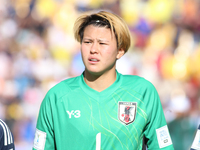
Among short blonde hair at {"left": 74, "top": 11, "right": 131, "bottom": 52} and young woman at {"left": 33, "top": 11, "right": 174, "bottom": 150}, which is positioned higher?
short blonde hair at {"left": 74, "top": 11, "right": 131, "bottom": 52}

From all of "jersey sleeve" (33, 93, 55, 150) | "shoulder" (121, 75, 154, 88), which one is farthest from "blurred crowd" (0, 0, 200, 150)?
"jersey sleeve" (33, 93, 55, 150)

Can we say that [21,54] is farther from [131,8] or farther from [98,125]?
[98,125]

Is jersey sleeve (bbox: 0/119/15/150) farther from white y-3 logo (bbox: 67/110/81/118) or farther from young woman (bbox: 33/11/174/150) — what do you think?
white y-3 logo (bbox: 67/110/81/118)

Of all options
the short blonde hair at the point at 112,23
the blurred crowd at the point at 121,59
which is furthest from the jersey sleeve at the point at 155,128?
the blurred crowd at the point at 121,59

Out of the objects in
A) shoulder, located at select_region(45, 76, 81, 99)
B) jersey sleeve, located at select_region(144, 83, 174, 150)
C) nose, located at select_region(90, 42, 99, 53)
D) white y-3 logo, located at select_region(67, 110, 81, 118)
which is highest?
nose, located at select_region(90, 42, 99, 53)

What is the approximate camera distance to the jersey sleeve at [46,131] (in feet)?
7.98

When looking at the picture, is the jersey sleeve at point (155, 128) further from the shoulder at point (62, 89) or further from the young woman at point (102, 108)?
the shoulder at point (62, 89)

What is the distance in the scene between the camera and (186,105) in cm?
485

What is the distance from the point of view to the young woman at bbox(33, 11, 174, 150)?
2377 millimetres

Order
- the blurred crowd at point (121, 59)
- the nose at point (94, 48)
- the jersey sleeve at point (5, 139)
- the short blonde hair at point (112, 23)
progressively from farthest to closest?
the blurred crowd at point (121, 59)
the short blonde hair at point (112, 23)
the nose at point (94, 48)
the jersey sleeve at point (5, 139)

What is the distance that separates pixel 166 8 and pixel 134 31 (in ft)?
1.75

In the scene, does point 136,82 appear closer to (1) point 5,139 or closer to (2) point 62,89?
(2) point 62,89

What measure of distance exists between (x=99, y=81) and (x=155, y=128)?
499 millimetres

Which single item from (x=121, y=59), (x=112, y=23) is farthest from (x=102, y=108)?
(x=121, y=59)
